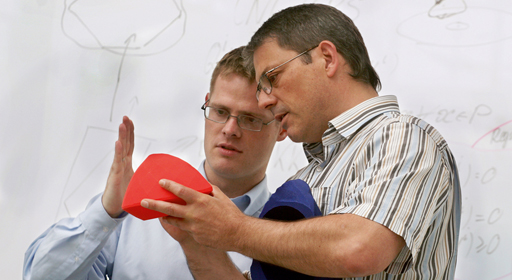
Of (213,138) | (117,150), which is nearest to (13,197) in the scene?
(117,150)

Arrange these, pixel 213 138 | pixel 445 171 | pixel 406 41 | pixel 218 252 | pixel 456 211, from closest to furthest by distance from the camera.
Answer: pixel 445 171
pixel 456 211
pixel 218 252
pixel 213 138
pixel 406 41

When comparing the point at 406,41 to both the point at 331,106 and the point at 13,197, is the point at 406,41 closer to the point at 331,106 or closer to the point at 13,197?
the point at 331,106

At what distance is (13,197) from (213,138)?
92 centimetres

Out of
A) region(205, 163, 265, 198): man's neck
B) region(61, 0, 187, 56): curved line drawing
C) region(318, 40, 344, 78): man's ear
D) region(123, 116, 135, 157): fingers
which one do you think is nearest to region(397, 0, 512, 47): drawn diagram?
region(318, 40, 344, 78): man's ear

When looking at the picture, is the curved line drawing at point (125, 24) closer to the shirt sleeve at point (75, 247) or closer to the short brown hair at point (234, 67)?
the short brown hair at point (234, 67)

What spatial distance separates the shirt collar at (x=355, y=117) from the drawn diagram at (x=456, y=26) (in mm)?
687

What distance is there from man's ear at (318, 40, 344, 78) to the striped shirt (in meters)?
0.12

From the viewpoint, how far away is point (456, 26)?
1542mm

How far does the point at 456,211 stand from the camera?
96cm

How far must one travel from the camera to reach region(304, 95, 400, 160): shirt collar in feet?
3.18

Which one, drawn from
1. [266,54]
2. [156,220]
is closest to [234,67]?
[266,54]

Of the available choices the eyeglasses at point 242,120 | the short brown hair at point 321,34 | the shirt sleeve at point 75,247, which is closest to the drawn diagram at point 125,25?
the eyeglasses at point 242,120

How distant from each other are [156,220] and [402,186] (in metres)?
0.88

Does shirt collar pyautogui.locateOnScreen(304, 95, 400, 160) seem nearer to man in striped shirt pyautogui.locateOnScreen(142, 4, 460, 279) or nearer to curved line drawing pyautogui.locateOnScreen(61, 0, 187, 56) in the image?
man in striped shirt pyautogui.locateOnScreen(142, 4, 460, 279)
